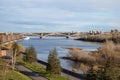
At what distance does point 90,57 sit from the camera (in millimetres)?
69000

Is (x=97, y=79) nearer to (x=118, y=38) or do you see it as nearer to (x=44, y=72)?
(x=44, y=72)

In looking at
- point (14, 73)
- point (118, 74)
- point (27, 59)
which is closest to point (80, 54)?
point (27, 59)

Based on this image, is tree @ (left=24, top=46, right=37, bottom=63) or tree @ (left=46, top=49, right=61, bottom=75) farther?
tree @ (left=24, top=46, right=37, bottom=63)

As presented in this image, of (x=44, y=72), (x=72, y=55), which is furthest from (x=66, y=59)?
(x=44, y=72)

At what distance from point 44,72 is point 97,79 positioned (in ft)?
51.3

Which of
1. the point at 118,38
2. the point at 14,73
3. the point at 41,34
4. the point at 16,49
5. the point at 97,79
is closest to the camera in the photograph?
the point at 97,79

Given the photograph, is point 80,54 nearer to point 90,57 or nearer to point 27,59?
point 90,57

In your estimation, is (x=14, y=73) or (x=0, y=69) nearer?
(x=0, y=69)

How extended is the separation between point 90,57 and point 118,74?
35.4 m

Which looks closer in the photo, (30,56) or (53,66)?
(53,66)

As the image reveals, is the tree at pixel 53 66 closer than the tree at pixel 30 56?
Yes

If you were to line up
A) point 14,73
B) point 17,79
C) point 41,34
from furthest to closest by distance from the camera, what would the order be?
point 41,34 < point 14,73 < point 17,79

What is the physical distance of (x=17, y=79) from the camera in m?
Answer: 38.3

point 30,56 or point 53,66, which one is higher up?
point 30,56
